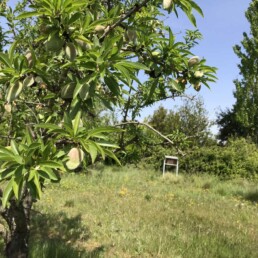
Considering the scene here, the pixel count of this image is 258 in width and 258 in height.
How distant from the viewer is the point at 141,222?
692cm

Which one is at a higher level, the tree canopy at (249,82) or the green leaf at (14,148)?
the tree canopy at (249,82)

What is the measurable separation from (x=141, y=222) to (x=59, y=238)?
1683mm

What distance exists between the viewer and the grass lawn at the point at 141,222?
17.8 ft

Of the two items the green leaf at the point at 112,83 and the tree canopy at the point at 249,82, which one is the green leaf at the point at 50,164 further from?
the tree canopy at the point at 249,82

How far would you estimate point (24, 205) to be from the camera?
3.04 m

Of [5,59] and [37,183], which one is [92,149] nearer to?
[37,183]

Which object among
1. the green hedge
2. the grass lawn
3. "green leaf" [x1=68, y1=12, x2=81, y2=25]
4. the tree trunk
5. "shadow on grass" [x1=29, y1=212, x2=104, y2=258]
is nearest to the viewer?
"green leaf" [x1=68, y1=12, x2=81, y2=25]

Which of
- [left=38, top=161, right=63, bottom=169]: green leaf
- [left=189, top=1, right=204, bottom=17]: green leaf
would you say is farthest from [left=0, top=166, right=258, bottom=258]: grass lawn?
[left=189, top=1, right=204, bottom=17]: green leaf

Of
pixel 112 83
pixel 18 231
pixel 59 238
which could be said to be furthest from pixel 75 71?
pixel 59 238

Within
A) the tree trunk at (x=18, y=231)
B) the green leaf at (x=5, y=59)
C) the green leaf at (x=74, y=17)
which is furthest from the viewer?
the tree trunk at (x=18, y=231)

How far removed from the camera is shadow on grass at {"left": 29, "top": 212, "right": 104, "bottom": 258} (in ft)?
15.8

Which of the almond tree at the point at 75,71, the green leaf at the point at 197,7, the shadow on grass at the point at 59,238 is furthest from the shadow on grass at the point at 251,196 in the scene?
the green leaf at the point at 197,7

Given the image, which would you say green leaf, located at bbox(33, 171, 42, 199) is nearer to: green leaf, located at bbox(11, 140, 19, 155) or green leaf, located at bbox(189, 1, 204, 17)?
green leaf, located at bbox(11, 140, 19, 155)

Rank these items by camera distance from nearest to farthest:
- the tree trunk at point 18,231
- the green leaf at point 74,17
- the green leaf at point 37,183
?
the green leaf at point 37,183 → the green leaf at point 74,17 → the tree trunk at point 18,231
